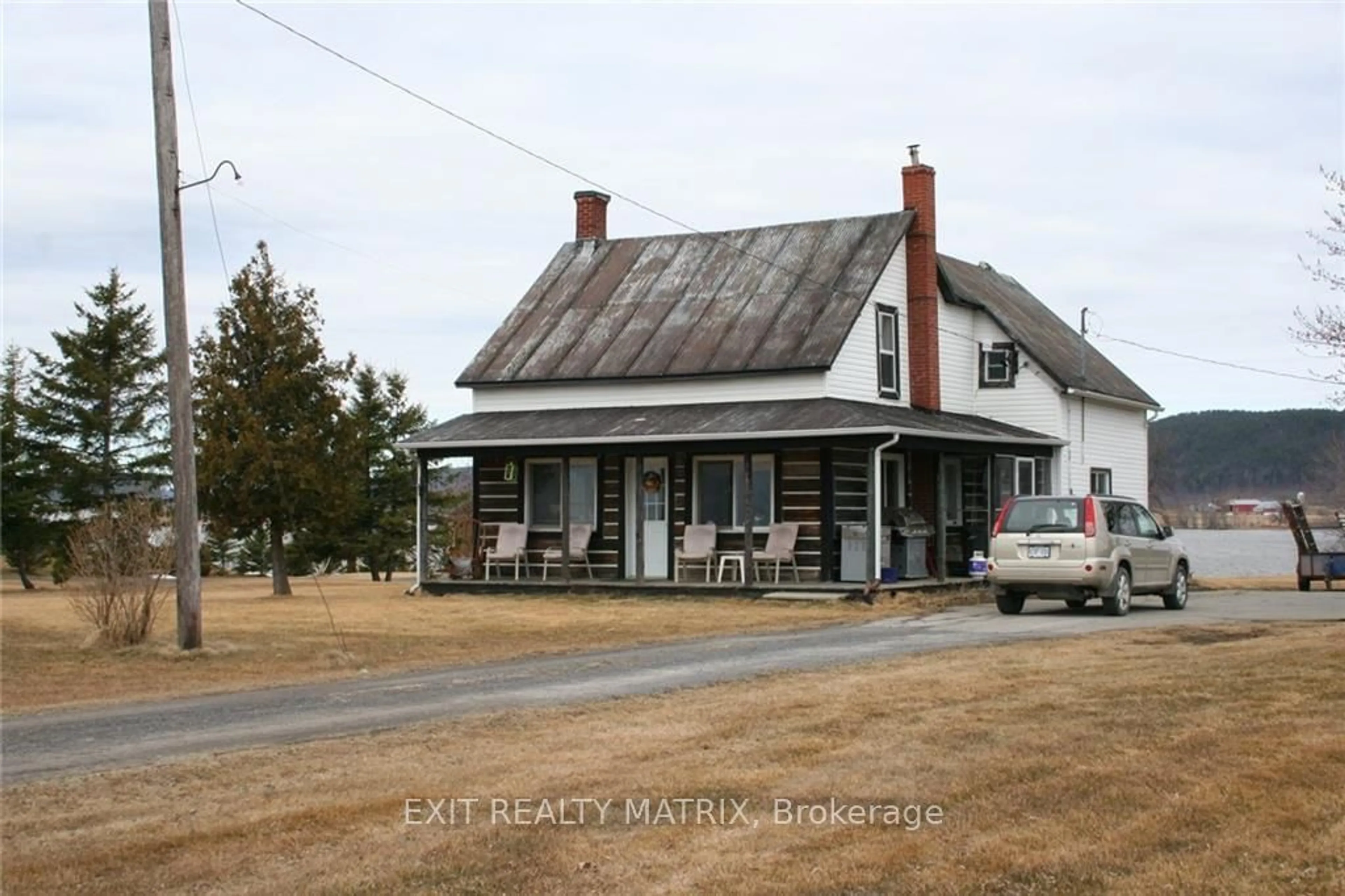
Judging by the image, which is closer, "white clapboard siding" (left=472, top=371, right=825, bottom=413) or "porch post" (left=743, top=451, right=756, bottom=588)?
"porch post" (left=743, top=451, right=756, bottom=588)

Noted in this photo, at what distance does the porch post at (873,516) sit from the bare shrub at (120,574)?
450 inches

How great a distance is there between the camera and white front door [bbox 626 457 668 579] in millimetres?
30484

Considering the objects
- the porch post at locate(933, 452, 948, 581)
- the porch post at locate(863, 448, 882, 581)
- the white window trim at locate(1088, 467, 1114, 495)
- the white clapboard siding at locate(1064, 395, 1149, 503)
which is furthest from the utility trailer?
the porch post at locate(863, 448, 882, 581)

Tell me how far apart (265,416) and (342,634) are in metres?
12.1

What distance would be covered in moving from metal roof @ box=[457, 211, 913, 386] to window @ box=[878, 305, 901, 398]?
110 cm

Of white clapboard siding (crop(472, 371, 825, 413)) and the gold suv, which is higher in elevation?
white clapboard siding (crop(472, 371, 825, 413))

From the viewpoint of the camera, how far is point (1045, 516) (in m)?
22.5

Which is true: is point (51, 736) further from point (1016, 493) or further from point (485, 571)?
point (1016, 493)

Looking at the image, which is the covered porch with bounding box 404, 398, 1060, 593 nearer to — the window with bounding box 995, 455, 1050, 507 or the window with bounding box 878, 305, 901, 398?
the window with bounding box 878, 305, 901, 398

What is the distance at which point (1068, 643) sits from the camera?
17.3 metres

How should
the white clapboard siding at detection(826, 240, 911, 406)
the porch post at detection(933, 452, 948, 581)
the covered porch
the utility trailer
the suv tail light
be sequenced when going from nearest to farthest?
the suv tail light, the covered porch, the porch post at detection(933, 452, 948, 581), the white clapboard siding at detection(826, 240, 911, 406), the utility trailer

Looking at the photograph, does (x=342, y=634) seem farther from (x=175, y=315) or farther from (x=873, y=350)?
(x=873, y=350)

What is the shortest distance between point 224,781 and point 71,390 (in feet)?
127

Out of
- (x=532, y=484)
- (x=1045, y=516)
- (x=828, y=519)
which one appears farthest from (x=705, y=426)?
(x=1045, y=516)
